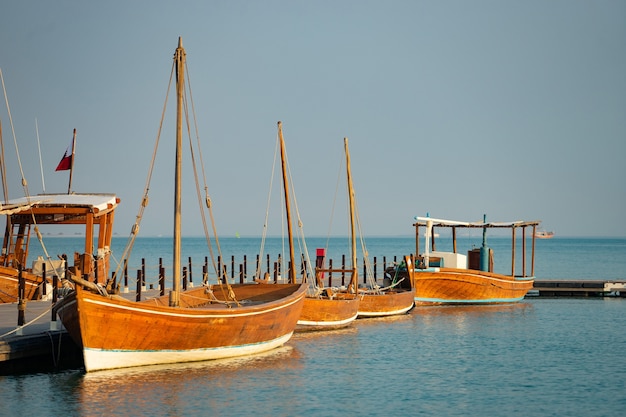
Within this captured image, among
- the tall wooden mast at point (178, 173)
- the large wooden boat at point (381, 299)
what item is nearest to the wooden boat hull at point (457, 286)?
the large wooden boat at point (381, 299)

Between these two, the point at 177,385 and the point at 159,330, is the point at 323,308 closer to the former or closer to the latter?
the point at 159,330

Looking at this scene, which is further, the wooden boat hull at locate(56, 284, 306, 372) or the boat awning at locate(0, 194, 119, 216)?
the boat awning at locate(0, 194, 119, 216)

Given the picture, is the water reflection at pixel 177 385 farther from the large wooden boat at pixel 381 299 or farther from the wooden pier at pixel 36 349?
the large wooden boat at pixel 381 299

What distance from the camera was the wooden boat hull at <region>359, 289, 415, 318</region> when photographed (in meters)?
36.8

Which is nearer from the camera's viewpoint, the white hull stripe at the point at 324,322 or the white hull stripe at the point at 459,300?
the white hull stripe at the point at 324,322

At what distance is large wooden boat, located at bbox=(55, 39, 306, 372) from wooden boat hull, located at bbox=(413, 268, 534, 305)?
Answer: 53.6 feet

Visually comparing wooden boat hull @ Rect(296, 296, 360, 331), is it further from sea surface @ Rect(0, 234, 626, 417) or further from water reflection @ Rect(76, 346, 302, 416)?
water reflection @ Rect(76, 346, 302, 416)

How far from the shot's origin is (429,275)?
41.9 metres

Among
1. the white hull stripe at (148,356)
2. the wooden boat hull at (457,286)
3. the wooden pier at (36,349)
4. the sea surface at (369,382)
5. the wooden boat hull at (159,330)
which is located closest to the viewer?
the sea surface at (369,382)

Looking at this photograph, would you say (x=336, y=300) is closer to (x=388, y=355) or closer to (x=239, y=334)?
(x=388, y=355)

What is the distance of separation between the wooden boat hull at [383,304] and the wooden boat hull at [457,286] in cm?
266

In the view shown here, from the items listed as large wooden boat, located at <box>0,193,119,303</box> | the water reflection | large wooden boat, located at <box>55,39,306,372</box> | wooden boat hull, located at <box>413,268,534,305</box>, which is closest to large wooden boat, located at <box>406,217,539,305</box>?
wooden boat hull, located at <box>413,268,534,305</box>

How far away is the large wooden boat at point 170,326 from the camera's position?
67.4ft

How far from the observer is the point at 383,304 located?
122 ft
